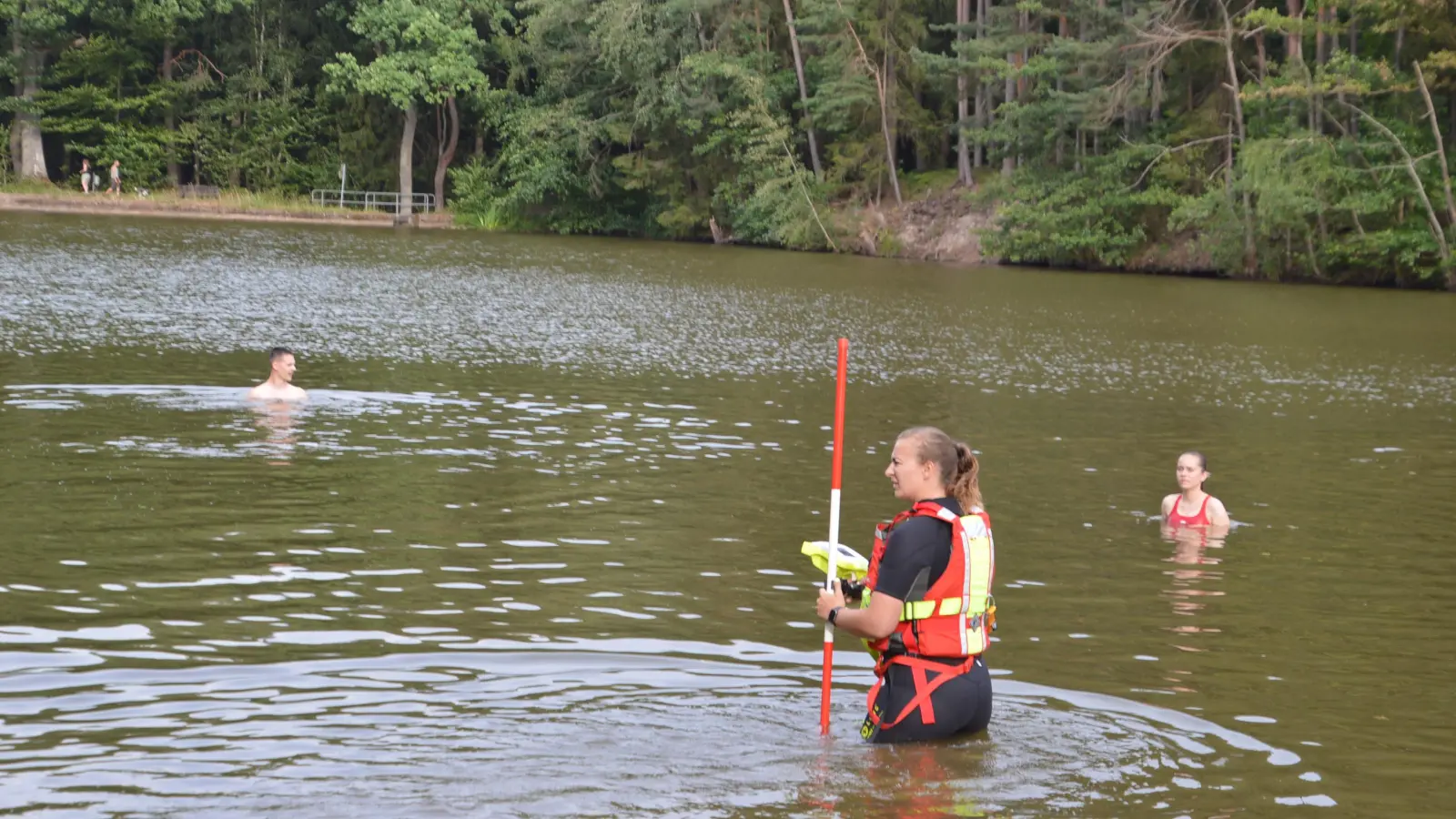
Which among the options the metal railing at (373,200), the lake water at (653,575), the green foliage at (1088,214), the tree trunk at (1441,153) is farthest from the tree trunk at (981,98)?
the lake water at (653,575)

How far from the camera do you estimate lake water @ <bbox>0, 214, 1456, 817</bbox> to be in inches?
283

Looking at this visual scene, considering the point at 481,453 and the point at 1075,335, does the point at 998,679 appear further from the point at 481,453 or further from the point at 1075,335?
the point at 1075,335

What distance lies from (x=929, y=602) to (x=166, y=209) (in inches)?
2252

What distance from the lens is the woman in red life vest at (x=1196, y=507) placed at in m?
13.1

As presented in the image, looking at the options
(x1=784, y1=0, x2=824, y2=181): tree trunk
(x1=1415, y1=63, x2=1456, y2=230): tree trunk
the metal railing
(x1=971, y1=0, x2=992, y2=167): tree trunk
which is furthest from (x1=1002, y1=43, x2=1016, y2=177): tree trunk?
the metal railing

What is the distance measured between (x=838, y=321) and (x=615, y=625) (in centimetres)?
2102

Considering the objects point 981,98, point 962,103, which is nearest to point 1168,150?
point 962,103

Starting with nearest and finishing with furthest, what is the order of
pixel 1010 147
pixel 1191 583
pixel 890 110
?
pixel 1191 583 < pixel 1010 147 < pixel 890 110

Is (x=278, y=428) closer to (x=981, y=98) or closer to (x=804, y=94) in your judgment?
(x=981, y=98)

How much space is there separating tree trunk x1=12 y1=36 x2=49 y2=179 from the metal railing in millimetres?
10702

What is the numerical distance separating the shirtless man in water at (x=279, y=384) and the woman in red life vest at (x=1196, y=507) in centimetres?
914

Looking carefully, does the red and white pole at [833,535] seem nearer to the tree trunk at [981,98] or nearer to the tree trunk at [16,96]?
the tree trunk at [981,98]

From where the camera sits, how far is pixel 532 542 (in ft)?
39.5

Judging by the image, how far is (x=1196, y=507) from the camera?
13.2 m
